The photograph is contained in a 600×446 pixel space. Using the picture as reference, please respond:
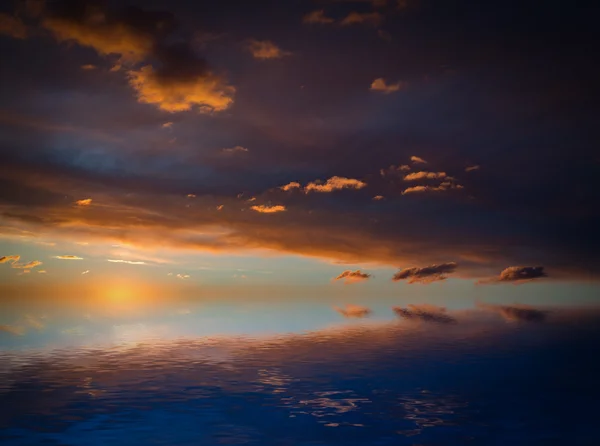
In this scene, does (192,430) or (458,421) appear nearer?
(192,430)

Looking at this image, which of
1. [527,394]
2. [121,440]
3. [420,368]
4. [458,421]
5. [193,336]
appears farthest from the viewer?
[193,336]

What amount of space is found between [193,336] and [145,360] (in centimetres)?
3484

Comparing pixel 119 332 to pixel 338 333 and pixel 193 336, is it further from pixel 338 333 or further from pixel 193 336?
pixel 338 333

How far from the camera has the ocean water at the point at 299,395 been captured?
106 feet

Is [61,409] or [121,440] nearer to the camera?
[121,440]

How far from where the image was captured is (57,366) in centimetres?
5975

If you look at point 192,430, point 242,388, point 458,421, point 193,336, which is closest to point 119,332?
point 193,336

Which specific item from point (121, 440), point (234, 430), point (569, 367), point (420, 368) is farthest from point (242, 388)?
point (569, 367)

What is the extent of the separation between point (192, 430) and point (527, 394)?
34.1 metres

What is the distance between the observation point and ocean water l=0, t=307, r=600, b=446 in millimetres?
32438

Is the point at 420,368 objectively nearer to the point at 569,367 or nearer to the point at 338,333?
the point at 569,367

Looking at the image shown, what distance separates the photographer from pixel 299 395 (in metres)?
43.3

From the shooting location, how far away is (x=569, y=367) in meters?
61.1

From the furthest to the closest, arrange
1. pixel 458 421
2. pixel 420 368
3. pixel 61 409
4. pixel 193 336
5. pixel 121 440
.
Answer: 1. pixel 193 336
2. pixel 420 368
3. pixel 61 409
4. pixel 458 421
5. pixel 121 440
